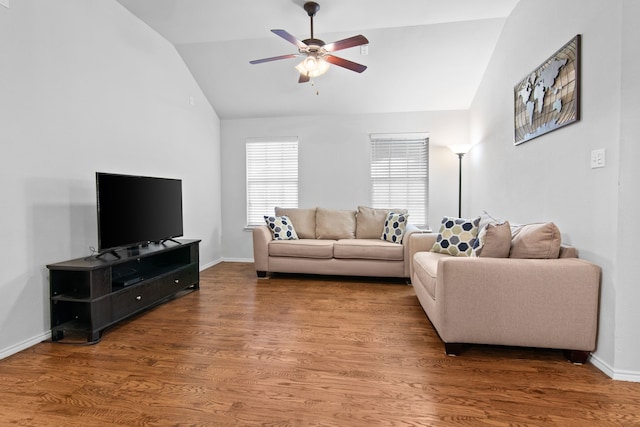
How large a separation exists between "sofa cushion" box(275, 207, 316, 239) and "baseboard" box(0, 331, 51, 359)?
308cm

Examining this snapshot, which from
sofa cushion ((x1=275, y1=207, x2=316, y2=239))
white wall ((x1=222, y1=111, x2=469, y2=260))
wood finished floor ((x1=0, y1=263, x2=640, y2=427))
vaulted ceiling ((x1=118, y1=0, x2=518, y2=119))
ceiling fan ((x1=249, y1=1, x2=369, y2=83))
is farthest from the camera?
white wall ((x1=222, y1=111, x2=469, y2=260))

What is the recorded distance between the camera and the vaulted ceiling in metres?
3.49

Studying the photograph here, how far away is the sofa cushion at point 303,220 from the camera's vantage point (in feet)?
16.3

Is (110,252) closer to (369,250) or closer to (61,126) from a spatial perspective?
(61,126)

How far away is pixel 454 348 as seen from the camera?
232cm

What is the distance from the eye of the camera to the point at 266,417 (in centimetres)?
166

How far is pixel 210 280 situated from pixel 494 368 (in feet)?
11.3

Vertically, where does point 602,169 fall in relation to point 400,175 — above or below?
below

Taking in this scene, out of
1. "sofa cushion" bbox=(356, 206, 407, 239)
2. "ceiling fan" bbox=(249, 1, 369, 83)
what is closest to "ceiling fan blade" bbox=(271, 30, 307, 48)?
"ceiling fan" bbox=(249, 1, 369, 83)

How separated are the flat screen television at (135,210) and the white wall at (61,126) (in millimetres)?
306

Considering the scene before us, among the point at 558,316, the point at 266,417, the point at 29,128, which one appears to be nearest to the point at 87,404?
the point at 266,417

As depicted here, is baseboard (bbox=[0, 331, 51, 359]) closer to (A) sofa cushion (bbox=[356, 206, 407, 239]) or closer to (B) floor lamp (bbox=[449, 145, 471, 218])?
(A) sofa cushion (bbox=[356, 206, 407, 239])

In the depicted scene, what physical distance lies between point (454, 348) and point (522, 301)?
0.55 metres

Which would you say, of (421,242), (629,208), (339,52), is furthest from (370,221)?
(629,208)
